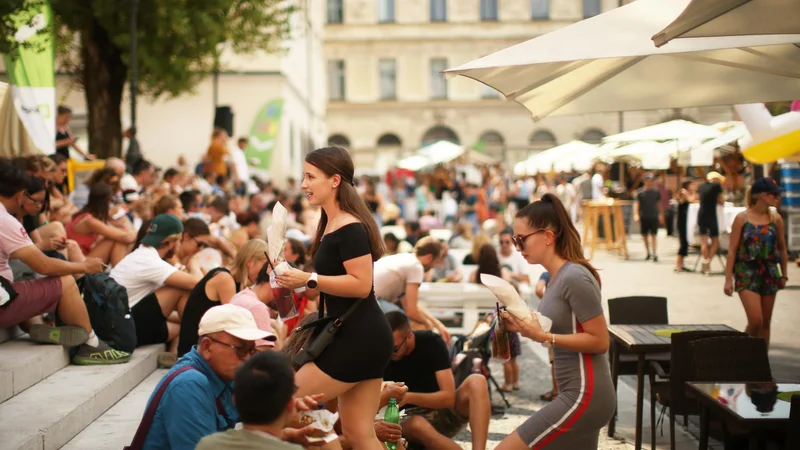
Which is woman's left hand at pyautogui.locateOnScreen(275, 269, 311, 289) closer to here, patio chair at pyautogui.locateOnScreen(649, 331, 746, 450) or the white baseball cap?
the white baseball cap

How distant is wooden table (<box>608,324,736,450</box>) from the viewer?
662 centimetres

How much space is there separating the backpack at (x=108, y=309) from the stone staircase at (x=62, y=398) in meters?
0.20

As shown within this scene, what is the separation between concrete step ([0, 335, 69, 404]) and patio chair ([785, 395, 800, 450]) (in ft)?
14.4

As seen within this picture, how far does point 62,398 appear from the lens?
6.20m

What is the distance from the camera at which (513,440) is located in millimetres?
4668

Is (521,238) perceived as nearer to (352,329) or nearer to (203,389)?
(352,329)

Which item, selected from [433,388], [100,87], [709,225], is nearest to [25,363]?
[433,388]

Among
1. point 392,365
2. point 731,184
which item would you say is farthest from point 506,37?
point 392,365

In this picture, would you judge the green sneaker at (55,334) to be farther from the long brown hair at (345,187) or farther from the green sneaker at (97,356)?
the long brown hair at (345,187)

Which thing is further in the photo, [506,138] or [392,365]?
[506,138]

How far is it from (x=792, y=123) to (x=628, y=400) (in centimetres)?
374

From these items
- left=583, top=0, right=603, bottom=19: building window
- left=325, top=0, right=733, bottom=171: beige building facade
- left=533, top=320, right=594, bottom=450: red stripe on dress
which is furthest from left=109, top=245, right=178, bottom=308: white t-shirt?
left=583, top=0, right=603, bottom=19: building window

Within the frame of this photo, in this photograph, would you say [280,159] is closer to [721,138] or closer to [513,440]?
[721,138]

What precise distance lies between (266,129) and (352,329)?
24531 mm
